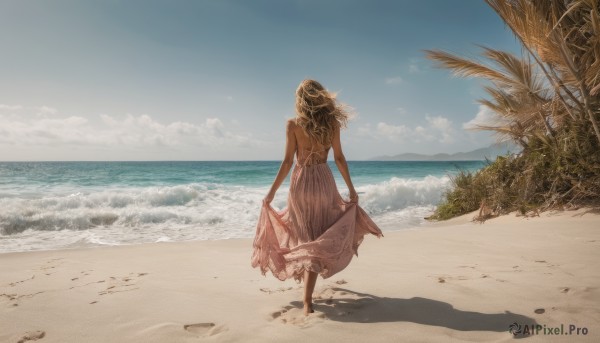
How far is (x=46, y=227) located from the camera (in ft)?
29.8

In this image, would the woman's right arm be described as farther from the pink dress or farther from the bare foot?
the bare foot

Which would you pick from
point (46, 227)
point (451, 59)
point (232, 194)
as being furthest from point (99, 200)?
point (451, 59)

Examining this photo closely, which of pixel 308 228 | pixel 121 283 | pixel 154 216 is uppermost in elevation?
pixel 308 228

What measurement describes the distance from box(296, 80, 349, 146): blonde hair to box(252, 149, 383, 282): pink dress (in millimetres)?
215

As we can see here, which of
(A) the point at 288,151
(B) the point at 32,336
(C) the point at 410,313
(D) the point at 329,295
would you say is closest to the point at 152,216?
(B) the point at 32,336

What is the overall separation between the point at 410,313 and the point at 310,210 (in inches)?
44.8

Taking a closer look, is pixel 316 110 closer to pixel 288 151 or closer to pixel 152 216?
pixel 288 151

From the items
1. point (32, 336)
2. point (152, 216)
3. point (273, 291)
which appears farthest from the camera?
point (152, 216)

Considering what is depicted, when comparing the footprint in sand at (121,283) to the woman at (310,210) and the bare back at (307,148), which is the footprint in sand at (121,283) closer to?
the woman at (310,210)

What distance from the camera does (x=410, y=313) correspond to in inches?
113

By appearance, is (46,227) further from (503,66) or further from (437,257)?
(503,66)

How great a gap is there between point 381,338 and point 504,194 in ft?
21.3

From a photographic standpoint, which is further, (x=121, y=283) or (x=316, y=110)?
(x=121, y=283)

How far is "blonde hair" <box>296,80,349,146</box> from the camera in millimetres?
3067
